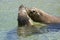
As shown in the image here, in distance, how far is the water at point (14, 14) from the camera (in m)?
5.34

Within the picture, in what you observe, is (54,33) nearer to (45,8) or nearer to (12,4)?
(45,8)

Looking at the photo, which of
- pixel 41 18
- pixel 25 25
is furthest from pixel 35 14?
pixel 25 25

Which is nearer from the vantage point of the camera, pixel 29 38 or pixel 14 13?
pixel 29 38

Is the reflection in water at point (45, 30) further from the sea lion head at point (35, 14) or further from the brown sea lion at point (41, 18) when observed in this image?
the sea lion head at point (35, 14)

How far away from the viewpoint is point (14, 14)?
6.92 meters

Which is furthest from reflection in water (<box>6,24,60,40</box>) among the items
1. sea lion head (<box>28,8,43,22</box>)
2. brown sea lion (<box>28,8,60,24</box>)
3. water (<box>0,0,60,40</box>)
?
sea lion head (<box>28,8,43,22</box>)

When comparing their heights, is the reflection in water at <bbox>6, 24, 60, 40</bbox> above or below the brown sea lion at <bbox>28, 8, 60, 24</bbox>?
below

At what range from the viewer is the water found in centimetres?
534

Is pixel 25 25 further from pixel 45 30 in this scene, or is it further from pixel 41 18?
pixel 41 18

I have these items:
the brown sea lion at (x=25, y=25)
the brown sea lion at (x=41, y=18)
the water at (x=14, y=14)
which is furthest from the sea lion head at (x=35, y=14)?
the water at (x=14, y=14)

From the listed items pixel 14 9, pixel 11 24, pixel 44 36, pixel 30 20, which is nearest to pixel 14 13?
pixel 14 9

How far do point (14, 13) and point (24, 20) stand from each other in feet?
5.17

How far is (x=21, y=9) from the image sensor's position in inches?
226

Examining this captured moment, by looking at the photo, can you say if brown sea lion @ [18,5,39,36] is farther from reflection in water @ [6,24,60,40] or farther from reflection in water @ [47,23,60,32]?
reflection in water @ [47,23,60,32]
